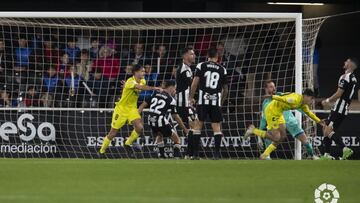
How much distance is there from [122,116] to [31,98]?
108 inches

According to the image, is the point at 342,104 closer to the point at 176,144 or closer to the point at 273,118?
the point at 273,118

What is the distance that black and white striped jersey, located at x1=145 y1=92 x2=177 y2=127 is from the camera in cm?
2095

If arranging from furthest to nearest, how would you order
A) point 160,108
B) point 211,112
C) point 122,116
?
point 160,108 → point 122,116 → point 211,112

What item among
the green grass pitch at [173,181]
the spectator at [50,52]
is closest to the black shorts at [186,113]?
the spectator at [50,52]

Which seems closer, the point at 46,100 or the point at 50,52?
the point at 46,100

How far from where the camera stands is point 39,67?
22500 millimetres

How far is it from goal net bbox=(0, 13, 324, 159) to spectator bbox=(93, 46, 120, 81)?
22 millimetres

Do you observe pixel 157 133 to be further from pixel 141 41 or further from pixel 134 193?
pixel 134 193

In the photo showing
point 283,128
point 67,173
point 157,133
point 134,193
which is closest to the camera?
point 134,193

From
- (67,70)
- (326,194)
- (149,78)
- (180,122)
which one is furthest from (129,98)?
(326,194)

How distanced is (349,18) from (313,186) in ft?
50.2

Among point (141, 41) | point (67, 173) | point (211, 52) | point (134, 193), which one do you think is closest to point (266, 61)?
point (141, 41)

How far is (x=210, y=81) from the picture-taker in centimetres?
1814

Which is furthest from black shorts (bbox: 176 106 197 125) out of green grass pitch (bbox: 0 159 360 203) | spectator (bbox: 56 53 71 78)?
green grass pitch (bbox: 0 159 360 203)
